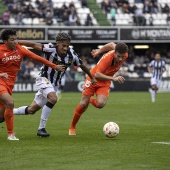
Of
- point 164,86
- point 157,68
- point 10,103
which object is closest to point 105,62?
point 10,103

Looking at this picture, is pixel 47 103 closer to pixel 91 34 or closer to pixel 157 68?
pixel 157 68

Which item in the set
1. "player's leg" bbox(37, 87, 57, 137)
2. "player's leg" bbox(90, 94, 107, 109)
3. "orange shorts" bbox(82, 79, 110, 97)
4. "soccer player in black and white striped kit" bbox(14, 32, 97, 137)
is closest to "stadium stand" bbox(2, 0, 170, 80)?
"orange shorts" bbox(82, 79, 110, 97)

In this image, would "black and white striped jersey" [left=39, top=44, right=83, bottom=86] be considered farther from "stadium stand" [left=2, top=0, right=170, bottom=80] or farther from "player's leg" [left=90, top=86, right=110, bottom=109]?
"stadium stand" [left=2, top=0, right=170, bottom=80]

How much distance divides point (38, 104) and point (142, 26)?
2880 centimetres

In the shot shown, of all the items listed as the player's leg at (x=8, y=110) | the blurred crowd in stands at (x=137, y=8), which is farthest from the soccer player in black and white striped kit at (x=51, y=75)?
the blurred crowd in stands at (x=137, y=8)

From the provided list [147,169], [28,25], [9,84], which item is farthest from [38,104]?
[28,25]

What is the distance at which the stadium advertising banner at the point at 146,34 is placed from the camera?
1566 inches

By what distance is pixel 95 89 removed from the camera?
12469 millimetres

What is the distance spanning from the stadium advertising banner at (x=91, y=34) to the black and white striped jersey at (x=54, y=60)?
27379 mm

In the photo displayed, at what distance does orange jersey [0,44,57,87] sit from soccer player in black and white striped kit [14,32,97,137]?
0.43m

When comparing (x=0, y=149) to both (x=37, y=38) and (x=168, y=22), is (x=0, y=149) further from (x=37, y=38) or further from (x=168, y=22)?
(x=168, y=22)

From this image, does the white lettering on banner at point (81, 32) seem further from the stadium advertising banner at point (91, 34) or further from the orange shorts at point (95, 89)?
the orange shorts at point (95, 89)

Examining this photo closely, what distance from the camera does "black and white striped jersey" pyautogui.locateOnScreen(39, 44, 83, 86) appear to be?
11.6 metres

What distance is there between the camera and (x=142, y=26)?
131ft
